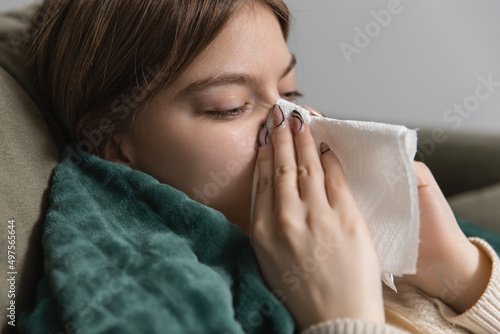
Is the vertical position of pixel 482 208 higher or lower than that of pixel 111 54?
lower

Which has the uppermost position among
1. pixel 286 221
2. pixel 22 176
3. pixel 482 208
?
pixel 286 221

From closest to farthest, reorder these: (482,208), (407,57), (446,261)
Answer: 1. (446,261)
2. (482,208)
3. (407,57)

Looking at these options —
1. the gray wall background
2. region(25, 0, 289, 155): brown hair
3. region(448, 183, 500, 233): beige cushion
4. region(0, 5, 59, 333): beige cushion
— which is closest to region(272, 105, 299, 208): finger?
region(25, 0, 289, 155): brown hair

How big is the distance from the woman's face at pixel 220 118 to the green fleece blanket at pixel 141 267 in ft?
0.31

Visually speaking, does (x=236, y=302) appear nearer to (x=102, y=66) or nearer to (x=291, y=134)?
(x=291, y=134)

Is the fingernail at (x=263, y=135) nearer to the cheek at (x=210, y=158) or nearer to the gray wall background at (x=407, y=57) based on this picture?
the cheek at (x=210, y=158)

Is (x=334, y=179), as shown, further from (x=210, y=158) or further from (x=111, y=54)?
(x=111, y=54)

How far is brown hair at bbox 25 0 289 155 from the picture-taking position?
2.93 feet

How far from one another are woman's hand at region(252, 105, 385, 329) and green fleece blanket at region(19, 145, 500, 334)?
0.03 m

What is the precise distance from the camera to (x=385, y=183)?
0.80 m

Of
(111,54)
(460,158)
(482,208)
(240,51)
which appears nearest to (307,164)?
(240,51)

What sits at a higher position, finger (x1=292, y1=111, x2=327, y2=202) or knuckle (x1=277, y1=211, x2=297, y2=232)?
finger (x1=292, y1=111, x2=327, y2=202)

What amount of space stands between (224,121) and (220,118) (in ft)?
0.03

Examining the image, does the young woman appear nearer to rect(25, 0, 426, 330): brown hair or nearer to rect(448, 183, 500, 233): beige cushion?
rect(25, 0, 426, 330): brown hair
